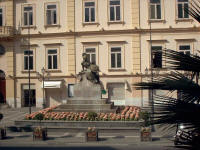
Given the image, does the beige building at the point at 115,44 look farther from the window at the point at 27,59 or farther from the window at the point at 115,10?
the window at the point at 27,59

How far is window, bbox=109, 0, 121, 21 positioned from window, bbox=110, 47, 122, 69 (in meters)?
3.35

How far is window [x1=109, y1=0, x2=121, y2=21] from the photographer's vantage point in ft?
93.7

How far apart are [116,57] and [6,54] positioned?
1291 centimetres

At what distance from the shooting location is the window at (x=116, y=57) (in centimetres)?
2834

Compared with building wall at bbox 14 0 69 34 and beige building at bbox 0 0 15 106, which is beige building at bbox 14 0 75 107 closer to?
building wall at bbox 14 0 69 34

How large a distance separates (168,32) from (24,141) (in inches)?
781

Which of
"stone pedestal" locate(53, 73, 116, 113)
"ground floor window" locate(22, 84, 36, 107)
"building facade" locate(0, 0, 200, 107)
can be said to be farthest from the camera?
"ground floor window" locate(22, 84, 36, 107)

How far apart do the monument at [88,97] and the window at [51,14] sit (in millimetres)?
11477

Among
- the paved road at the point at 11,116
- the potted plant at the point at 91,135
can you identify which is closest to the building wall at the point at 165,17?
the paved road at the point at 11,116

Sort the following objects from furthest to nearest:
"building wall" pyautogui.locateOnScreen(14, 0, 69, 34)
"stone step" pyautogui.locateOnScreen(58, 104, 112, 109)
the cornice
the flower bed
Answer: "building wall" pyautogui.locateOnScreen(14, 0, 69, 34), the cornice, "stone step" pyautogui.locateOnScreen(58, 104, 112, 109), the flower bed

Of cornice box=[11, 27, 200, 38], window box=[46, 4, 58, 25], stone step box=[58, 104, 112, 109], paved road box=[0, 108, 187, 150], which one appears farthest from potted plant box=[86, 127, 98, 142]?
window box=[46, 4, 58, 25]

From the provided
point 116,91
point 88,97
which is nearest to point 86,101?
point 88,97

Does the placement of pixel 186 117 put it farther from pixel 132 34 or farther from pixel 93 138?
pixel 132 34

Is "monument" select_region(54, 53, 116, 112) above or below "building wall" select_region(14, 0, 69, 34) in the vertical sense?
below
